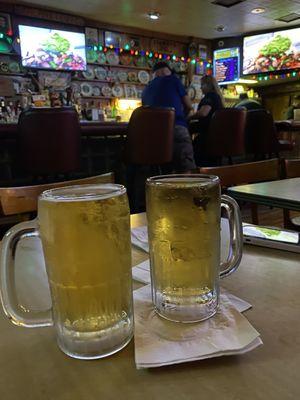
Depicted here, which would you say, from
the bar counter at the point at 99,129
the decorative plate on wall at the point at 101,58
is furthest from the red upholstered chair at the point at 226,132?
the decorative plate on wall at the point at 101,58

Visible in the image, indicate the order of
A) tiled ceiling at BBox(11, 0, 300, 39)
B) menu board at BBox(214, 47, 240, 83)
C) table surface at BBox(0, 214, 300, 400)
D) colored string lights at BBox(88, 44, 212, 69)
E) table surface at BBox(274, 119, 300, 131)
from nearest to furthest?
table surface at BBox(0, 214, 300, 400), table surface at BBox(274, 119, 300, 131), tiled ceiling at BBox(11, 0, 300, 39), colored string lights at BBox(88, 44, 212, 69), menu board at BBox(214, 47, 240, 83)

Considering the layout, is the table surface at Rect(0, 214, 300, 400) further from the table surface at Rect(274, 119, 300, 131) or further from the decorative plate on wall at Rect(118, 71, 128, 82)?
the decorative plate on wall at Rect(118, 71, 128, 82)

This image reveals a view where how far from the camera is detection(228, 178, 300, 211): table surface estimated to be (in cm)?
110

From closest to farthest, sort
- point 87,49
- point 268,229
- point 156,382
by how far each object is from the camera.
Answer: point 156,382
point 268,229
point 87,49

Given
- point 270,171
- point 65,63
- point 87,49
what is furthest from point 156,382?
point 87,49

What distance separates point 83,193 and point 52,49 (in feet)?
21.1

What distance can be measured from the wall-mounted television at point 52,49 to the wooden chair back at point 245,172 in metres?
5.24

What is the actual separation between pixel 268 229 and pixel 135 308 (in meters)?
0.47

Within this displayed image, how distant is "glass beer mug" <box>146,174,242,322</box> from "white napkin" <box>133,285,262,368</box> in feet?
0.06

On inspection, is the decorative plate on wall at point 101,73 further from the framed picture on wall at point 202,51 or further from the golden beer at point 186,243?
the golden beer at point 186,243

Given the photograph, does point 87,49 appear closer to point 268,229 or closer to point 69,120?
point 69,120

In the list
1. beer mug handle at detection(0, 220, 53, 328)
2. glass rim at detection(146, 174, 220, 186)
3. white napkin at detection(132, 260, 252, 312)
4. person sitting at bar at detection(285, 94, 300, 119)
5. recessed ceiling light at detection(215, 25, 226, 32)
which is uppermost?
recessed ceiling light at detection(215, 25, 226, 32)

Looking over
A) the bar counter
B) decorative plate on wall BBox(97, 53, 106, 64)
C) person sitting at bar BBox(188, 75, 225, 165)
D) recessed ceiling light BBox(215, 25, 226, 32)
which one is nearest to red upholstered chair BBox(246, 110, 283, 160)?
person sitting at bar BBox(188, 75, 225, 165)

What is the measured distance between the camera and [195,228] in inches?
19.3
